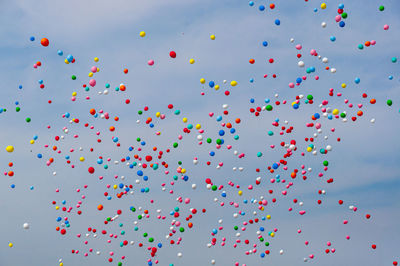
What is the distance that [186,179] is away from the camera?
1478 centimetres

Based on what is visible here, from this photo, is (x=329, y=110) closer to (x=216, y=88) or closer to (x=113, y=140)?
(x=216, y=88)

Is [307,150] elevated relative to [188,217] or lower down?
elevated

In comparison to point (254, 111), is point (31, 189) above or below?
below

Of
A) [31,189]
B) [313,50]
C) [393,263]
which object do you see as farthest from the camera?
[393,263]

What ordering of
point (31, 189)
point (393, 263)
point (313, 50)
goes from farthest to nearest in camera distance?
1. point (393, 263)
2. point (31, 189)
3. point (313, 50)

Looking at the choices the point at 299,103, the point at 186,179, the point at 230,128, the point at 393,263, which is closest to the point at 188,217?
the point at 186,179

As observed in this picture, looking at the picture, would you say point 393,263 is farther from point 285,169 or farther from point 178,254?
point 178,254

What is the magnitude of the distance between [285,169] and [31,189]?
20.6 feet

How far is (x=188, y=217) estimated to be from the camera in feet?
49.5

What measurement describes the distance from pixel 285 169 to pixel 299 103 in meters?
1.70

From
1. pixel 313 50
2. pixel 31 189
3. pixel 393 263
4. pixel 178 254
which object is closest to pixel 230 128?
pixel 313 50

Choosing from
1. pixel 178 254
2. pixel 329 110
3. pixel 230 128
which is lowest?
pixel 178 254

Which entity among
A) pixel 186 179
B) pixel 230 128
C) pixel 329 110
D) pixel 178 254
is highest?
pixel 329 110

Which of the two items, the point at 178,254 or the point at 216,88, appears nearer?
the point at 216,88
